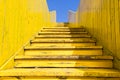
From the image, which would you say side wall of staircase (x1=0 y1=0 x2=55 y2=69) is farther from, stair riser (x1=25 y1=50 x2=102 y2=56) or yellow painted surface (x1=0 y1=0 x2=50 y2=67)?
stair riser (x1=25 y1=50 x2=102 y2=56)

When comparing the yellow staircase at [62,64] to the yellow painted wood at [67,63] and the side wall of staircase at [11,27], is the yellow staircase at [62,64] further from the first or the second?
the side wall of staircase at [11,27]

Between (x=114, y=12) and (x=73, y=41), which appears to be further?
(x=73, y=41)

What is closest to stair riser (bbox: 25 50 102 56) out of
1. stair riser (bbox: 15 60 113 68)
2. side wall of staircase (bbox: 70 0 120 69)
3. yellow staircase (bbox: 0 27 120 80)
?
yellow staircase (bbox: 0 27 120 80)

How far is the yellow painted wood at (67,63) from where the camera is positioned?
207 centimetres

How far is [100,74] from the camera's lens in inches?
65.3

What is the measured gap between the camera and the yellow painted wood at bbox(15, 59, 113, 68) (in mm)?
2066

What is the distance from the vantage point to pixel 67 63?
209 cm

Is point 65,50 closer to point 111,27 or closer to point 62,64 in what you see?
point 62,64

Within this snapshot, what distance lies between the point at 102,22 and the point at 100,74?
1060 mm

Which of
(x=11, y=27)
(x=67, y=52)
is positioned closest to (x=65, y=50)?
(x=67, y=52)

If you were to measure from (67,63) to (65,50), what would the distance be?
42 cm

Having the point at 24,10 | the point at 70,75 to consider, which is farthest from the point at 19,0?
the point at 70,75

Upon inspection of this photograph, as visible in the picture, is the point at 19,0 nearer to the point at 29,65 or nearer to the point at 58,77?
the point at 29,65

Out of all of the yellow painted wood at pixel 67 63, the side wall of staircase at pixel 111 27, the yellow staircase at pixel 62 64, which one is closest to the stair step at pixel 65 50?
the yellow staircase at pixel 62 64
